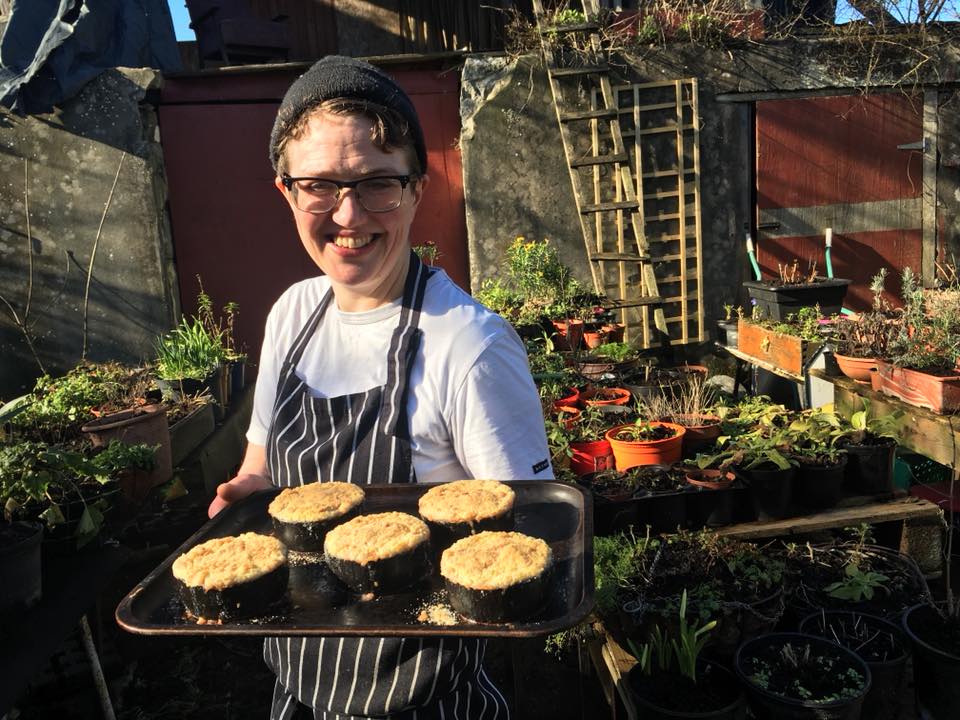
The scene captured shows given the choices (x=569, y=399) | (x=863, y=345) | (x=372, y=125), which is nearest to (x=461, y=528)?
(x=372, y=125)

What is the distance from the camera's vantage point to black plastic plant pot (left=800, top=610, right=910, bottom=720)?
93.9 inches

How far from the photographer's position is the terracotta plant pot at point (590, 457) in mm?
3578

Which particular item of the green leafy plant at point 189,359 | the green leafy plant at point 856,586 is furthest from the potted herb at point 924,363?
the green leafy plant at point 189,359

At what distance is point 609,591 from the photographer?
8.51 ft

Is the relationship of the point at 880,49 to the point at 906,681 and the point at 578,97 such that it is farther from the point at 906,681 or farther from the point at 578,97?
the point at 906,681

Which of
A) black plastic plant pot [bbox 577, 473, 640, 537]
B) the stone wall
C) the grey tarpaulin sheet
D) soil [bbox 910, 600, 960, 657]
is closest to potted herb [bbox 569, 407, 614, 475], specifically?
black plastic plant pot [bbox 577, 473, 640, 537]

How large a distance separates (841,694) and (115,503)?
2.62m

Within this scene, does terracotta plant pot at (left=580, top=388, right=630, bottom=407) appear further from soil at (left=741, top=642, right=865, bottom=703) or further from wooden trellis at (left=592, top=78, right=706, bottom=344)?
wooden trellis at (left=592, top=78, right=706, bottom=344)

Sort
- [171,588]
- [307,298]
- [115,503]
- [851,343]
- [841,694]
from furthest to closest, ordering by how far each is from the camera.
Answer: [851,343]
[115,503]
[841,694]
[307,298]
[171,588]

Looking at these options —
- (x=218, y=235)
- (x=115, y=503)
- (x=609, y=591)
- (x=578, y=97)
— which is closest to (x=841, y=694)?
(x=609, y=591)

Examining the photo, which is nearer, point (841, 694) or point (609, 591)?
point (841, 694)

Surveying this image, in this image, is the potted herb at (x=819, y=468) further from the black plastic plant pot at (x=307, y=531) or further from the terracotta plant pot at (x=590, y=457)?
the black plastic plant pot at (x=307, y=531)

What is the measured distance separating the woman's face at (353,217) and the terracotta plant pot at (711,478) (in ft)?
6.20

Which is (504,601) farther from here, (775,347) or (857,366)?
(775,347)
